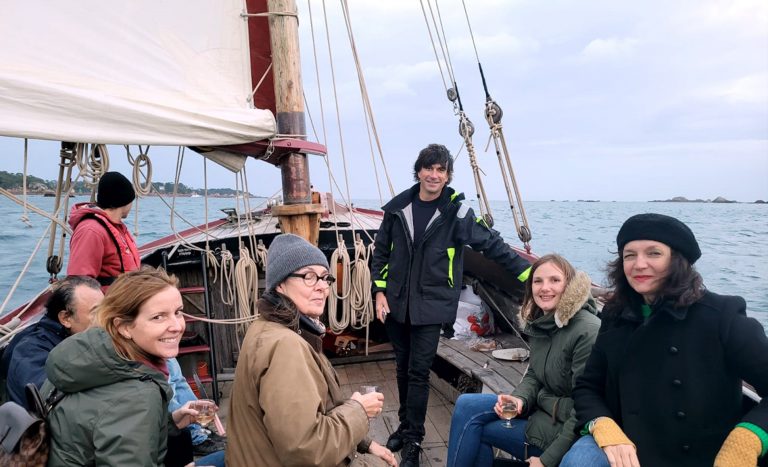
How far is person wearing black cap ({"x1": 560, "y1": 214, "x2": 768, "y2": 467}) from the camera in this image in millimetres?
1292

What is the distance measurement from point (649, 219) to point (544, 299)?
0.61m

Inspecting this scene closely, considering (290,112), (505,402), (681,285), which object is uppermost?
(290,112)

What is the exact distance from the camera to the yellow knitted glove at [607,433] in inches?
57.7

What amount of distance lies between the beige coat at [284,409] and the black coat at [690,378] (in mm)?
880

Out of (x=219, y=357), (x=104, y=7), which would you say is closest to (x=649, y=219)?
(x=104, y=7)

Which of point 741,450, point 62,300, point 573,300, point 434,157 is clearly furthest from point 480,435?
point 62,300

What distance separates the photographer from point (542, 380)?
1924mm

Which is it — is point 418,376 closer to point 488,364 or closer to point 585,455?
point 488,364

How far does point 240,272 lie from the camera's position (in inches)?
126

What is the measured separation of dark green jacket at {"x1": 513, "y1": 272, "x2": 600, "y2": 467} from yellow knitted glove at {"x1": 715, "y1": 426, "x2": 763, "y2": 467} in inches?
18.8

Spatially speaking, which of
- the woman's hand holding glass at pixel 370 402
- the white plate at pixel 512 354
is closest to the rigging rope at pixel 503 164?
the white plate at pixel 512 354

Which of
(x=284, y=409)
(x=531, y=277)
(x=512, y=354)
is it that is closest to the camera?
(x=284, y=409)

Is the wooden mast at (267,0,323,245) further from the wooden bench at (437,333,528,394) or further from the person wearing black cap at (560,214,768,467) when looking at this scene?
the person wearing black cap at (560,214,768,467)

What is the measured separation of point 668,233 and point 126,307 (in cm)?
155
